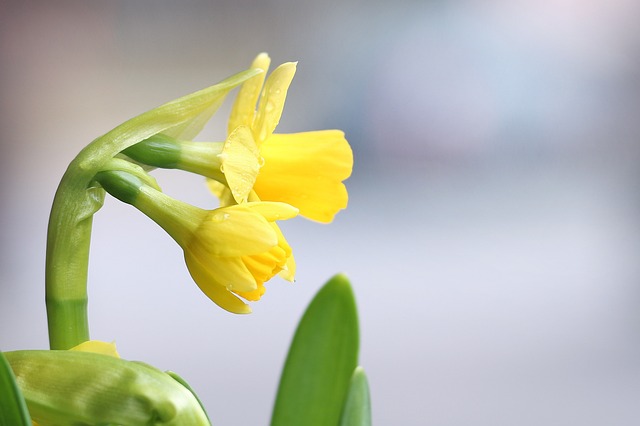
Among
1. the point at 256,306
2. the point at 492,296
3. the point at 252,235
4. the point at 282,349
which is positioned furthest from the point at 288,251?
the point at 492,296

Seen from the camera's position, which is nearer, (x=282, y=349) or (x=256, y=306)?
(x=282, y=349)

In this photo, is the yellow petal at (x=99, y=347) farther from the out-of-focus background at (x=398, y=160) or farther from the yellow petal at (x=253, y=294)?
the out-of-focus background at (x=398, y=160)

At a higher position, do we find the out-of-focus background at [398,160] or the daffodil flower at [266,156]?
the out-of-focus background at [398,160]

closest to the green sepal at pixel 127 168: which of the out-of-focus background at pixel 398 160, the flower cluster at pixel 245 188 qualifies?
the flower cluster at pixel 245 188

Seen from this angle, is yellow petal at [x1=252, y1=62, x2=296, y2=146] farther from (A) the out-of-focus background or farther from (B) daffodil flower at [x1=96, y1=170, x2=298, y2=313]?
(A) the out-of-focus background

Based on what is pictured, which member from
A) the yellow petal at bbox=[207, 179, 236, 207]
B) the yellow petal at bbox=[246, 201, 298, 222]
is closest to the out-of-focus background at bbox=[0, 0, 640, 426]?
the yellow petal at bbox=[207, 179, 236, 207]

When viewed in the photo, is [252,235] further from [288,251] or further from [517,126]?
[517,126]

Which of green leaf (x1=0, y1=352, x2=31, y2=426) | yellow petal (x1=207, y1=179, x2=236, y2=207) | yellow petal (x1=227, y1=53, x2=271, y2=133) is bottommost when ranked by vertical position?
green leaf (x1=0, y1=352, x2=31, y2=426)
